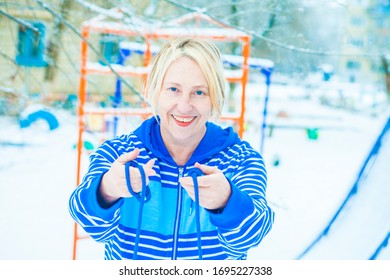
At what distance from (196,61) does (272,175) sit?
171 cm

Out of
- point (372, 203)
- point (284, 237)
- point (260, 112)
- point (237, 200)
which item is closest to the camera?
point (237, 200)

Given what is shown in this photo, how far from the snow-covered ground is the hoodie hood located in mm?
642

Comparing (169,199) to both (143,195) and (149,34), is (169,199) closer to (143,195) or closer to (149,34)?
(143,195)

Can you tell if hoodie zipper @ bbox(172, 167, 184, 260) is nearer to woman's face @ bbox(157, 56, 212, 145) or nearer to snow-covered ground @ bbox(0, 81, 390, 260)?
woman's face @ bbox(157, 56, 212, 145)

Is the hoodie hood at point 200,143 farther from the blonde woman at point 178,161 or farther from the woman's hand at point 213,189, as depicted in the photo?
the woman's hand at point 213,189

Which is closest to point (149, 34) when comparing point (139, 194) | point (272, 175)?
point (139, 194)

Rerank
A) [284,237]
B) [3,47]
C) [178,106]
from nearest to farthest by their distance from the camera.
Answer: [178,106] → [3,47] → [284,237]

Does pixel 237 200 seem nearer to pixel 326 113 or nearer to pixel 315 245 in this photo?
pixel 315 245

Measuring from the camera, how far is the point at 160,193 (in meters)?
0.67

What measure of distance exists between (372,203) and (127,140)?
2.73 ft

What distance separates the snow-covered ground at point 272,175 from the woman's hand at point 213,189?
0.76 meters

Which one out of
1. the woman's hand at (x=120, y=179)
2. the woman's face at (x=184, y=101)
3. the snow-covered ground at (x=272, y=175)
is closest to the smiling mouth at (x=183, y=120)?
the woman's face at (x=184, y=101)

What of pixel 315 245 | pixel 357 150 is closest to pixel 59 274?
pixel 315 245

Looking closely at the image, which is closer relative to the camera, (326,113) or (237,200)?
(237,200)
